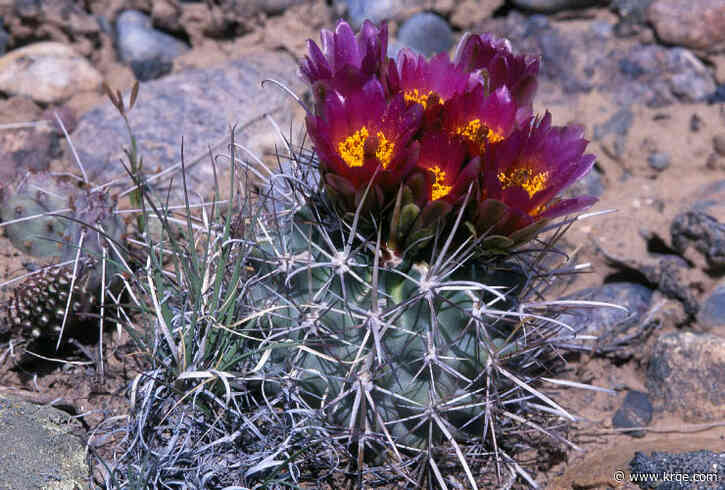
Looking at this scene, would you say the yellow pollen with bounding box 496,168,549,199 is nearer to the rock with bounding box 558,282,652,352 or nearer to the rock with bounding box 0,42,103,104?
the rock with bounding box 558,282,652,352

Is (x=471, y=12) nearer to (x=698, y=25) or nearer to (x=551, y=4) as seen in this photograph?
(x=551, y=4)

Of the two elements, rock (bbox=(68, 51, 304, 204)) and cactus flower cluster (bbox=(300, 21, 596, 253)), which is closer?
cactus flower cluster (bbox=(300, 21, 596, 253))

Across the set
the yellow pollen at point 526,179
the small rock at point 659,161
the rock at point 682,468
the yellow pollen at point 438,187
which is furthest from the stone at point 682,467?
the small rock at point 659,161

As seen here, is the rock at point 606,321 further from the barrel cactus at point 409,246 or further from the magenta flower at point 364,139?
the magenta flower at point 364,139

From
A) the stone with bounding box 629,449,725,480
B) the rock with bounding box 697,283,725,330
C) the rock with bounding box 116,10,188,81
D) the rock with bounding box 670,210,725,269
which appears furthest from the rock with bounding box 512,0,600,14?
the stone with bounding box 629,449,725,480

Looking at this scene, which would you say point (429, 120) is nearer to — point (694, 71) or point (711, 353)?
point (711, 353)

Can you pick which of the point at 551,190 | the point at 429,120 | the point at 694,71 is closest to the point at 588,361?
the point at 551,190

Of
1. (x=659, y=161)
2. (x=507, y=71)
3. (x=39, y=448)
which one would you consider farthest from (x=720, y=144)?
(x=39, y=448)
